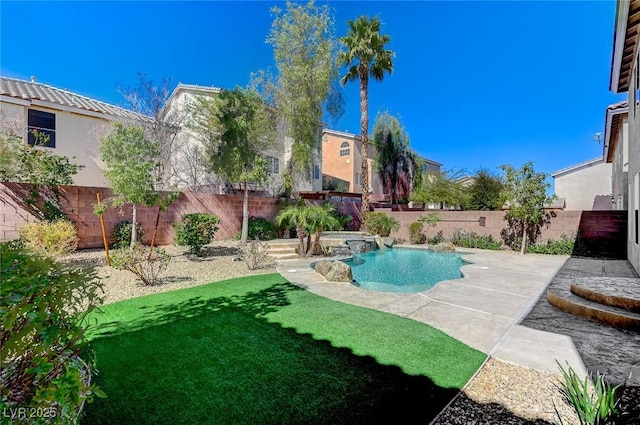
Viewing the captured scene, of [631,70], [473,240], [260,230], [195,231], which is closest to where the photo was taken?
[631,70]

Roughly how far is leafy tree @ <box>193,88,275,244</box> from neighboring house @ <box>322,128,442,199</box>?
1792cm

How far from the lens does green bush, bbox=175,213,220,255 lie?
1138 cm

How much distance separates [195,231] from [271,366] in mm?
8859

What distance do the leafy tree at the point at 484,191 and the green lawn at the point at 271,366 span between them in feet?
69.3

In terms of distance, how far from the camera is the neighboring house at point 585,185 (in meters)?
24.7

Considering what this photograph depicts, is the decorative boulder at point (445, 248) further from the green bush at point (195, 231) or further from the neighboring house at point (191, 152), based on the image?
the green bush at point (195, 231)

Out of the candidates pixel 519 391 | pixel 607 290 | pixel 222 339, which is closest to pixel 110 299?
pixel 222 339

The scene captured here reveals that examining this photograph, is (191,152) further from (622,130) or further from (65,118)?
(622,130)

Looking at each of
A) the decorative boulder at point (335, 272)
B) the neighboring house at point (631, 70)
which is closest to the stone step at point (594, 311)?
the neighboring house at point (631, 70)

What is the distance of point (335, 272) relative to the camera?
851 cm

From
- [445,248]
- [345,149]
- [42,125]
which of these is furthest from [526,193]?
[42,125]

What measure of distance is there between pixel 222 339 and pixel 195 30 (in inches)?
534

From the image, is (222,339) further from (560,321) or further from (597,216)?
(597,216)

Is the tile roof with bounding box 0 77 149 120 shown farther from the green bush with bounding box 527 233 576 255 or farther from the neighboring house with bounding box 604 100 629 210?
the neighboring house with bounding box 604 100 629 210
